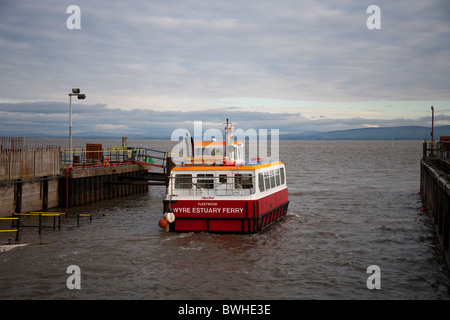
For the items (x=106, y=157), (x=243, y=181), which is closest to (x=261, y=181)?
(x=243, y=181)

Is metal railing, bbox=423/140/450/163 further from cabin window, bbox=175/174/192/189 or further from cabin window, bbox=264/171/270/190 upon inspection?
cabin window, bbox=175/174/192/189

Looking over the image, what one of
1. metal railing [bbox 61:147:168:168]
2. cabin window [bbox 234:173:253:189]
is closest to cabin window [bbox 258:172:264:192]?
cabin window [bbox 234:173:253:189]

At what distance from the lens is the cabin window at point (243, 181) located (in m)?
22.8

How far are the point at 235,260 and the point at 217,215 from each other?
3.33 m

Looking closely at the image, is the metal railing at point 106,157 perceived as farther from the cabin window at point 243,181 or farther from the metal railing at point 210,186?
the cabin window at point 243,181

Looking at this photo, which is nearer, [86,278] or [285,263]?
[86,278]

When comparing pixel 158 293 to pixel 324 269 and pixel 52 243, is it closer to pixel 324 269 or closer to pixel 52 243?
pixel 324 269

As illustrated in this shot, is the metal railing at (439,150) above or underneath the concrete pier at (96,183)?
above

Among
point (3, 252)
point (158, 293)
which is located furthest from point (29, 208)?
point (158, 293)

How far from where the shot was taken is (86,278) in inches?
659

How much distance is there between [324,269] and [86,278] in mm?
8910

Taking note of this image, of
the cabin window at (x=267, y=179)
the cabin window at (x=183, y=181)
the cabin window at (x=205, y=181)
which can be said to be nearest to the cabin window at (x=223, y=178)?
the cabin window at (x=205, y=181)

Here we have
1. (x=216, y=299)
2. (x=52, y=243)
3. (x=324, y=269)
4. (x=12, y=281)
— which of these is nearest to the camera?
(x=216, y=299)
